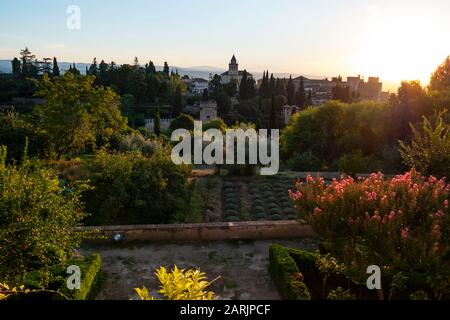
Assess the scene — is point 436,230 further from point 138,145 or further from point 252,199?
point 138,145

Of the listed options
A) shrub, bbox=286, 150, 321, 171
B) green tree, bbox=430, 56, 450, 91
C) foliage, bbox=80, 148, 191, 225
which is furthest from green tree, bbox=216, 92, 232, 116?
foliage, bbox=80, 148, 191, 225

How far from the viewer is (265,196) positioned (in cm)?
1515

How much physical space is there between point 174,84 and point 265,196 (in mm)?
69631

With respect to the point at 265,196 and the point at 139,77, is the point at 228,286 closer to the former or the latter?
the point at 265,196

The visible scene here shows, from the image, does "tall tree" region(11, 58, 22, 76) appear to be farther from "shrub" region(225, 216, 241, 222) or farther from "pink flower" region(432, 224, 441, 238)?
"pink flower" region(432, 224, 441, 238)

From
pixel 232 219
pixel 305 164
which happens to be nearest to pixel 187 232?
pixel 232 219

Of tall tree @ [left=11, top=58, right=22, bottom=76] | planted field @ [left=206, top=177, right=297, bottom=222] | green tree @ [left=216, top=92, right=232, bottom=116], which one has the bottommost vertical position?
planted field @ [left=206, top=177, right=297, bottom=222]

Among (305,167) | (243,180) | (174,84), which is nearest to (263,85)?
(174,84)

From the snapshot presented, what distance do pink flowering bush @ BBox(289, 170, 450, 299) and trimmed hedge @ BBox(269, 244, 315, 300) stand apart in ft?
3.33

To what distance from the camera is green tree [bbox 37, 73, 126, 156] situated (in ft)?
68.6

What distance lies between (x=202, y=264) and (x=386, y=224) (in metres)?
4.21

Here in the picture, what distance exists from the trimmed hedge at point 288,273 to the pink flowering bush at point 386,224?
1.01 m

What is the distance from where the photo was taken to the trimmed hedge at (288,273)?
6.57 m

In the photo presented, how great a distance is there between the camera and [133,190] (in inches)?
476
